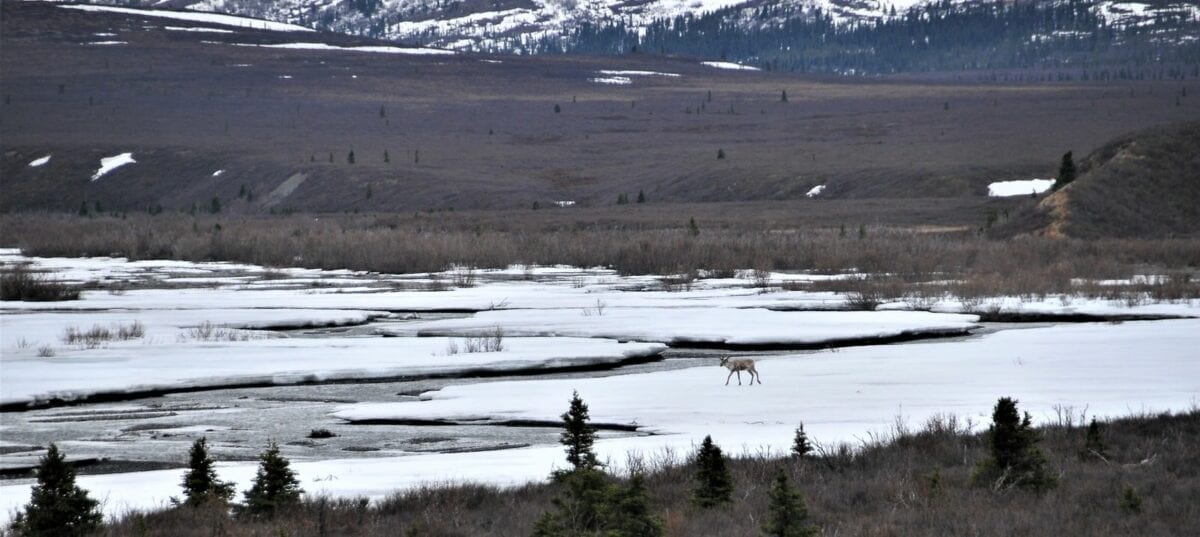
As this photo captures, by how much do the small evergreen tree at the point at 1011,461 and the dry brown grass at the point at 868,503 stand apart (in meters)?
0.14

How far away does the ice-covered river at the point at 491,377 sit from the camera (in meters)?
13.0

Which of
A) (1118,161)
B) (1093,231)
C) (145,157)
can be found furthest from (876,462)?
(145,157)

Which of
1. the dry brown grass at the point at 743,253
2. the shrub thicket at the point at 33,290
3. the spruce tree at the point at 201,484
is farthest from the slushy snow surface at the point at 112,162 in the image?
the spruce tree at the point at 201,484

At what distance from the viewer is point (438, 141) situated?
116125 mm

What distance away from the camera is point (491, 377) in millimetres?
18609

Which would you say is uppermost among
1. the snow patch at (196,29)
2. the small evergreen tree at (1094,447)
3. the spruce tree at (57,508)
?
the snow patch at (196,29)

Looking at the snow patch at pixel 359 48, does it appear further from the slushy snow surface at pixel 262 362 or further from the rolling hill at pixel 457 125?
the slushy snow surface at pixel 262 362

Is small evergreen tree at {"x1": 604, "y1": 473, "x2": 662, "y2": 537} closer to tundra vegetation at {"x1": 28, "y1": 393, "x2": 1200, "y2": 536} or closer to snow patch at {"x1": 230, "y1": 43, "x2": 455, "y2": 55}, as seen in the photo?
tundra vegetation at {"x1": 28, "y1": 393, "x2": 1200, "y2": 536}

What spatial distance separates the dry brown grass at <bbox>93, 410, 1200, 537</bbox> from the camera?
9102 millimetres

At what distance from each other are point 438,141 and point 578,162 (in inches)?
667

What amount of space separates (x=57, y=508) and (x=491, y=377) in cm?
981

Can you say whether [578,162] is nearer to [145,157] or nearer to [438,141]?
[438,141]

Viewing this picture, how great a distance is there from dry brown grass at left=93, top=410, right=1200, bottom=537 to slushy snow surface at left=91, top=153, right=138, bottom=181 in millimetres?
98829

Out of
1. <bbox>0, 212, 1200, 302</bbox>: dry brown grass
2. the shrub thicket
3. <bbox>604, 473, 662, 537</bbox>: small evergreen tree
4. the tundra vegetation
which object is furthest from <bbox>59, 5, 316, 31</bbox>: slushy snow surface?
<bbox>604, 473, 662, 537</bbox>: small evergreen tree
